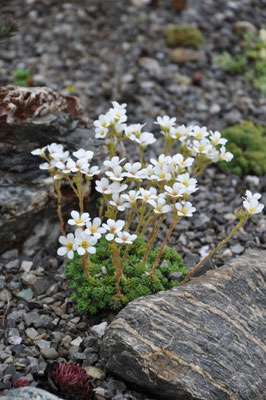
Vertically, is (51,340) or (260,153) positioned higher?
(260,153)

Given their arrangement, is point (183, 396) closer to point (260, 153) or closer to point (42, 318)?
point (42, 318)

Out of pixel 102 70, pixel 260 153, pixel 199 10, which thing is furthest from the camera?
pixel 199 10

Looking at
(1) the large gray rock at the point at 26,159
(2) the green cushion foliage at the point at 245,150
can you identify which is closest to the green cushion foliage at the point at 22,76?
(1) the large gray rock at the point at 26,159

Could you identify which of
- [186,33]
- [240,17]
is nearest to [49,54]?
[186,33]

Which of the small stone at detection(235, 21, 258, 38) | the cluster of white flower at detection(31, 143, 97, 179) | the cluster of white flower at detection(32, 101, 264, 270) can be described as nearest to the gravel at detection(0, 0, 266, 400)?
the small stone at detection(235, 21, 258, 38)

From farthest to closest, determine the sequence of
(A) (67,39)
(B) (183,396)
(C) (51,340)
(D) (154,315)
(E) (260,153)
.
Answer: (A) (67,39), (E) (260,153), (C) (51,340), (D) (154,315), (B) (183,396)

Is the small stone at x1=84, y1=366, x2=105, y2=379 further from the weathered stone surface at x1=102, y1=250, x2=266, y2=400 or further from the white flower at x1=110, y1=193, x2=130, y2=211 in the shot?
the white flower at x1=110, y1=193, x2=130, y2=211

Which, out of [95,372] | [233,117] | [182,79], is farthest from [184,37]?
[95,372]
